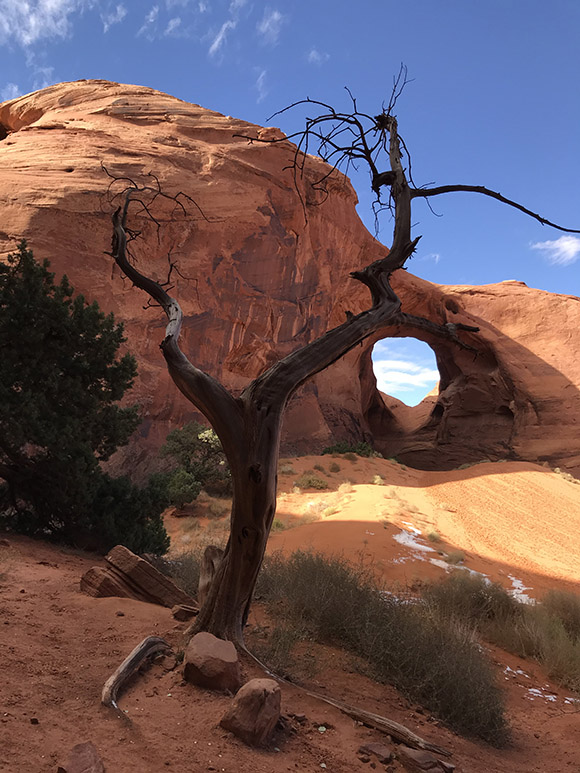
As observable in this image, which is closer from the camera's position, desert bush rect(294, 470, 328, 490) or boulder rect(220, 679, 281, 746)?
boulder rect(220, 679, 281, 746)

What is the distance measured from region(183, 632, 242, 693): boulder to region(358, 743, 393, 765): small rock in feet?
2.87

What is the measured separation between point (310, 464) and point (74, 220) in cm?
1222

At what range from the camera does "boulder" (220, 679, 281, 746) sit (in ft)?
Answer: 9.32

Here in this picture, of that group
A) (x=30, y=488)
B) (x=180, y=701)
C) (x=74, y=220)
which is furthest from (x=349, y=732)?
(x=74, y=220)

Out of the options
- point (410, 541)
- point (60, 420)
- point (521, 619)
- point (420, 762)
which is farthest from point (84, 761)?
point (410, 541)

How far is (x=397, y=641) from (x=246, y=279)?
18.5 metres

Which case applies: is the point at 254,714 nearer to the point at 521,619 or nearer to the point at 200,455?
the point at 521,619

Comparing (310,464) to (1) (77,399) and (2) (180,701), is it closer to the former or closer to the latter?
(1) (77,399)

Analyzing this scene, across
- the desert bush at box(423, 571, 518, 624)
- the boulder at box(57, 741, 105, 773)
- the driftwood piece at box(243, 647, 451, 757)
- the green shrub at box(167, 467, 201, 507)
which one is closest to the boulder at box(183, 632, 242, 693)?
the driftwood piece at box(243, 647, 451, 757)

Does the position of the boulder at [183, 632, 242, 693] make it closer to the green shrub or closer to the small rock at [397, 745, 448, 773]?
the small rock at [397, 745, 448, 773]

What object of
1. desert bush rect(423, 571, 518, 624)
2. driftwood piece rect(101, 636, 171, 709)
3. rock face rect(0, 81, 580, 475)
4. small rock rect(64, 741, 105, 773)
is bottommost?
desert bush rect(423, 571, 518, 624)

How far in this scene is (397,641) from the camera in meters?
4.69

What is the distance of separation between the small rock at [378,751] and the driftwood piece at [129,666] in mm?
1484

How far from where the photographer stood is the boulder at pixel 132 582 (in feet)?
16.7
